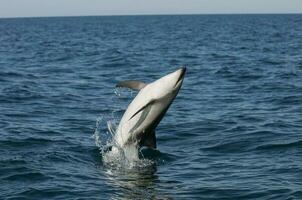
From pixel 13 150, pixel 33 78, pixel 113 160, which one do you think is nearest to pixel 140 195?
pixel 113 160

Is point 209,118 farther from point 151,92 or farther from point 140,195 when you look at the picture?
point 140,195

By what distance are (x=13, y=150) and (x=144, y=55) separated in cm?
3238

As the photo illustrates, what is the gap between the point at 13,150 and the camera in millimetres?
15062

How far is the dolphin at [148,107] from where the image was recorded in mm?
13008

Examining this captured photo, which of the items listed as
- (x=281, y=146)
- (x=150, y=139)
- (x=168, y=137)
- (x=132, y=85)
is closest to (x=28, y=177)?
(x=150, y=139)

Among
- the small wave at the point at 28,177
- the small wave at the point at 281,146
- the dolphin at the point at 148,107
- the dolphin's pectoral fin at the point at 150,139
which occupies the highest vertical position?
the dolphin at the point at 148,107

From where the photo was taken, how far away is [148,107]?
13.2 m

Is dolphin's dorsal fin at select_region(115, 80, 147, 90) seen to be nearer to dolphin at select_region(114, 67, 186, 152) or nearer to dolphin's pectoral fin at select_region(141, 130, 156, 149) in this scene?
dolphin at select_region(114, 67, 186, 152)

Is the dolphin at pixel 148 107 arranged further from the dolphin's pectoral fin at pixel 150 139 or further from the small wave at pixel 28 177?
the small wave at pixel 28 177

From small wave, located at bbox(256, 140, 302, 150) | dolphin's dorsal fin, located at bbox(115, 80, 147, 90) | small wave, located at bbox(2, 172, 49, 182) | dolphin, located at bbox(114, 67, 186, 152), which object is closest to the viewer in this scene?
small wave, located at bbox(2, 172, 49, 182)

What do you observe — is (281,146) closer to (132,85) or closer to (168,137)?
(168,137)

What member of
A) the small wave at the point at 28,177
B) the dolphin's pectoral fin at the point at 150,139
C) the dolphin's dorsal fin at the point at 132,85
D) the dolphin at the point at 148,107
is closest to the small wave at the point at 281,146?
the dolphin's pectoral fin at the point at 150,139

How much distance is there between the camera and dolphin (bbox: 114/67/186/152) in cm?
1301

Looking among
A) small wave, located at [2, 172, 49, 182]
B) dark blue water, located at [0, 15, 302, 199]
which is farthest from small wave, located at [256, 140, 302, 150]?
small wave, located at [2, 172, 49, 182]
